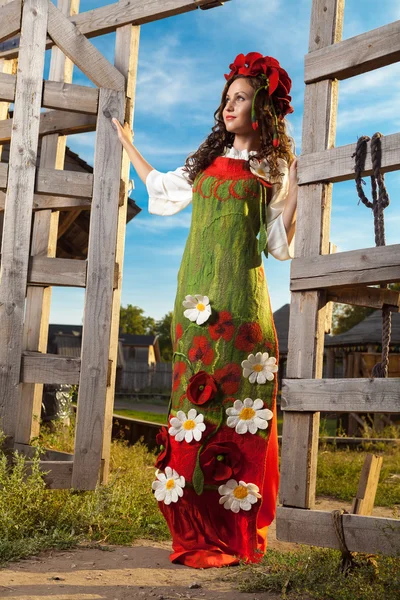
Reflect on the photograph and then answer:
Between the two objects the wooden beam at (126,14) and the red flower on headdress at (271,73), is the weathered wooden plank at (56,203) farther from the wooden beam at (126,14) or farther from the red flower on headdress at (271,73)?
the red flower on headdress at (271,73)

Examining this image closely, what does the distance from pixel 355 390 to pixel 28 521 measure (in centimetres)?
228

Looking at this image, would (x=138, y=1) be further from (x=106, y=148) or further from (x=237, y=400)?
(x=237, y=400)

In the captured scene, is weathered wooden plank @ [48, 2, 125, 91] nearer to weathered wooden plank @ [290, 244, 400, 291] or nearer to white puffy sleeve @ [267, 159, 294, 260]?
white puffy sleeve @ [267, 159, 294, 260]

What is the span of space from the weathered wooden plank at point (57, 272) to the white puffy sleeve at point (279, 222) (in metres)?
1.50

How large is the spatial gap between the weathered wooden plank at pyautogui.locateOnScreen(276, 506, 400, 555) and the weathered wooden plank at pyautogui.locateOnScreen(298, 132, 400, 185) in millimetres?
1583

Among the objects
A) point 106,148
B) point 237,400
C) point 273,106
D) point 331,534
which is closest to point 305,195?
point 273,106

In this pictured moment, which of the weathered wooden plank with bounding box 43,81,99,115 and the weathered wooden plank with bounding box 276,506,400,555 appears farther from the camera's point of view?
the weathered wooden plank with bounding box 43,81,99,115

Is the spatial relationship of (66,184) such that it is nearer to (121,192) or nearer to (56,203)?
(121,192)

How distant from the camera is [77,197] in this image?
490 cm

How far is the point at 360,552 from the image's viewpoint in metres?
3.15

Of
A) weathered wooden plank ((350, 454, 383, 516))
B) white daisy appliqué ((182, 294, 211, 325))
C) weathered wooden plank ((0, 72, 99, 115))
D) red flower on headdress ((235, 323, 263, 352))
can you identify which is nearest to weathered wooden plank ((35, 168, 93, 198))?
weathered wooden plank ((0, 72, 99, 115))

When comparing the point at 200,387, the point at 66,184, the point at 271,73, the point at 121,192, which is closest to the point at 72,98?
the point at 66,184

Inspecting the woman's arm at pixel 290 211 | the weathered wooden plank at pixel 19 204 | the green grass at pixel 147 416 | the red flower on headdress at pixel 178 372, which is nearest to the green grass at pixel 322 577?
the red flower on headdress at pixel 178 372

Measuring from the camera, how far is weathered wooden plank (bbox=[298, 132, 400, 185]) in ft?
10.3
